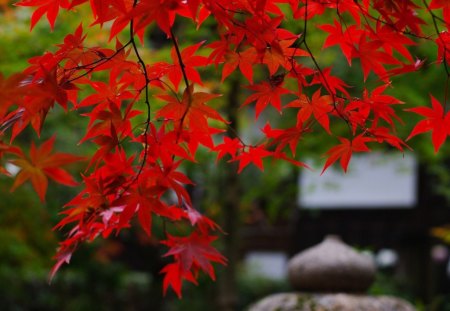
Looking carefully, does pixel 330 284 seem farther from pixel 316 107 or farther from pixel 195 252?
pixel 316 107

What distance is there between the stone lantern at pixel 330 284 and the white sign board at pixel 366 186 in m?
5.16

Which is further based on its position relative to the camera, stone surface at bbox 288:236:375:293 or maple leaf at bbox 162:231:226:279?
stone surface at bbox 288:236:375:293

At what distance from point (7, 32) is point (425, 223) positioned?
22.3ft

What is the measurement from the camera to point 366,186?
10586mm

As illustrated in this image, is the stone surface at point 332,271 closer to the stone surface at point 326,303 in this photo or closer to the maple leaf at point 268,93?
the stone surface at point 326,303

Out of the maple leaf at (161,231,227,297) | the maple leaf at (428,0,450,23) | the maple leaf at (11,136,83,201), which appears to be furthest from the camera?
the maple leaf at (161,231,227,297)

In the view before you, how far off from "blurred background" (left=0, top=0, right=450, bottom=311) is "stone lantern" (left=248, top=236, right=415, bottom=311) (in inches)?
63.9

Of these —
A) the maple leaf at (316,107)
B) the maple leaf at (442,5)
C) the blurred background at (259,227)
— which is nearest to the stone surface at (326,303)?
the blurred background at (259,227)

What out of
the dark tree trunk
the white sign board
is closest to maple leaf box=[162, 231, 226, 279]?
the dark tree trunk

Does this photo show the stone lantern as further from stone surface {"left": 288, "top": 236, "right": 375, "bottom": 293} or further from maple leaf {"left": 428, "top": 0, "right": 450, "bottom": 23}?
maple leaf {"left": 428, "top": 0, "right": 450, "bottom": 23}

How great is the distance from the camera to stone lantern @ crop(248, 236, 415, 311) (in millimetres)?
4566

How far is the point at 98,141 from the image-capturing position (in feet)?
5.17

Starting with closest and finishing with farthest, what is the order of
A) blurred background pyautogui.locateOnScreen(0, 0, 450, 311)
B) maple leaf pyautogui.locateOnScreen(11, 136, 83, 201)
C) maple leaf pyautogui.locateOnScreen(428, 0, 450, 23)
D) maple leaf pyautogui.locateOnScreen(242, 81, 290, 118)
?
1. maple leaf pyautogui.locateOnScreen(11, 136, 83, 201)
2. maple leaf pyautogui.locateOnScreen(428, 0, 450, 23)
3. maple leaf pyautogui.locateOnScreen(242, 81, 290, 118)
4. blurred background pyautogui.locateOnScreen(0, 0, 450, 311)

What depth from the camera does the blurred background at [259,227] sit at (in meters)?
7.28
